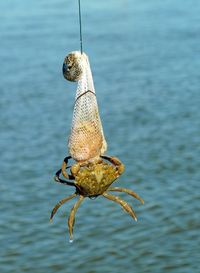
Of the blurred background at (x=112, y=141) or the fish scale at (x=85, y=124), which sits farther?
the blurred background at (x=112, y=141)

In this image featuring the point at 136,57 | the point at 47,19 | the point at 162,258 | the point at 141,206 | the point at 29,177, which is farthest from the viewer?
the point at 47,19

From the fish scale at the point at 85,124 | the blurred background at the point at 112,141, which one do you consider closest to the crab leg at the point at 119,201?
the fish scale at the point at 85,124

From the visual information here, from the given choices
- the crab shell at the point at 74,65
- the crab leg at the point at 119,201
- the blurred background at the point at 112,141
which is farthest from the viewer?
the blurred background at the point at 112,141

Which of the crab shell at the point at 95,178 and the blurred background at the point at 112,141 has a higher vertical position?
the crab shell at the point at 95,178

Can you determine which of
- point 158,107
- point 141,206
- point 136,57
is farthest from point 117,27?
point 141,206

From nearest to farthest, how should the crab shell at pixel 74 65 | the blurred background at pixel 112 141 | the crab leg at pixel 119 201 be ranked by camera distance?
the crab leg at pixel 119 201
the crab shell at pixel 74 65
the blurred background at pixel 112 141

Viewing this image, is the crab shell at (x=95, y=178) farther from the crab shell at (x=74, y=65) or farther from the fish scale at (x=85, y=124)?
the crab shell at (x=74, y=65)

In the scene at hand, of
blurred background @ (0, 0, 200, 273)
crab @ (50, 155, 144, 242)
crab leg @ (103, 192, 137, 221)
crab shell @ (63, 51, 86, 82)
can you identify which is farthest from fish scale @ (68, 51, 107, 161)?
blurred background @ (0, 0, 200, 273)

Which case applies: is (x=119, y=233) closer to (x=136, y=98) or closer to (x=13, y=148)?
(x=13, y=148)
